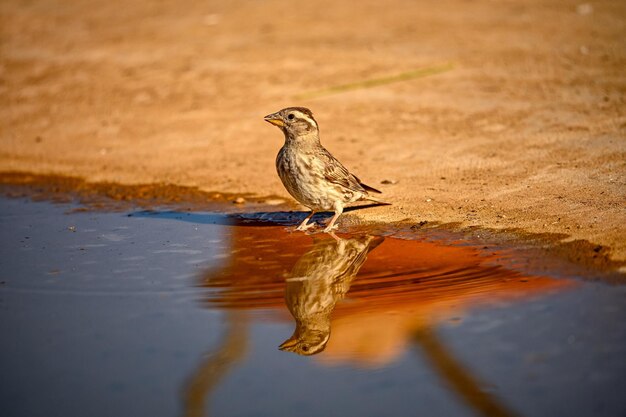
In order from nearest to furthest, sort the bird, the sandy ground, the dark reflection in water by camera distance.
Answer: the dark reflection in water → the bird → the sandy ground

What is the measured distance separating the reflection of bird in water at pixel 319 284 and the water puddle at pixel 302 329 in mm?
17

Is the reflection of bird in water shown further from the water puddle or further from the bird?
the bird

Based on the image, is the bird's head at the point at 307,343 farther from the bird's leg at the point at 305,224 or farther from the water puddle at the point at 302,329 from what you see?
the bird's leg at the point at 305,224

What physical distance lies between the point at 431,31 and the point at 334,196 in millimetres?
7366

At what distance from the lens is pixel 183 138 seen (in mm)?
11773

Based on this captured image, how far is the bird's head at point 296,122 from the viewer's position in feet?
27.8

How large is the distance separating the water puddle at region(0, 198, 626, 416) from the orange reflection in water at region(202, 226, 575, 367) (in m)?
0.02

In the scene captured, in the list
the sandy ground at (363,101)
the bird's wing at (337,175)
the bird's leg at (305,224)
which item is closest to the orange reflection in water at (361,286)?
the bird's leg at (305,224)

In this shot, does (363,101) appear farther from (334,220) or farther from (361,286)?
(361,286)

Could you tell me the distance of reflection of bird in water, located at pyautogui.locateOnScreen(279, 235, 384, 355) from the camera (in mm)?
5695

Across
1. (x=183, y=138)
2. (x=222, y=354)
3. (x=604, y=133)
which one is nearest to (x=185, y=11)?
(x=183, y=138)

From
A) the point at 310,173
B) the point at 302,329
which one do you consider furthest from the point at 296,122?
the point at 302,329

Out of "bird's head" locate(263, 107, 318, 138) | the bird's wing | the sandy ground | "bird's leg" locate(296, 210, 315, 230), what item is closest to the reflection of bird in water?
"bird's leg" locate(296, 210, 315, 230)

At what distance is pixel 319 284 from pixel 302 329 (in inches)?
34.5
